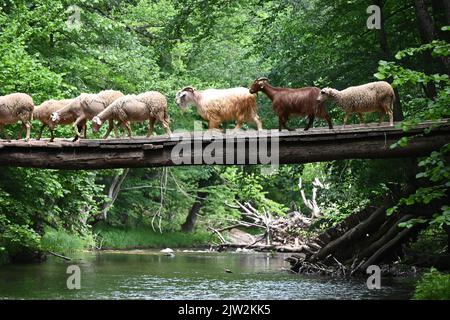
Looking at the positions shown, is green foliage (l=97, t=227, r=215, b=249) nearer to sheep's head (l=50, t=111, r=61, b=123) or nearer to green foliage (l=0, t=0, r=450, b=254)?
green foliage (l=0, t=0, r=450, b=254)

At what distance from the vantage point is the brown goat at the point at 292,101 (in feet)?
41.4

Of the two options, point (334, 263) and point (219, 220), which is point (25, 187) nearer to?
point (334, 263)

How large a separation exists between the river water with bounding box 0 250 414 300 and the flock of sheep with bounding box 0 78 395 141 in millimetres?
3149

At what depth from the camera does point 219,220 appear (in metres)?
34.3

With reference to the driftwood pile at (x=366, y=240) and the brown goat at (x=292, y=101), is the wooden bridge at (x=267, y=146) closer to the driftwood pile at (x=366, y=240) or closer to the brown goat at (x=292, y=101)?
the brown goat at (x=292, y=101)

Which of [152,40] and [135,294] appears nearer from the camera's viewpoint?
[135,294]

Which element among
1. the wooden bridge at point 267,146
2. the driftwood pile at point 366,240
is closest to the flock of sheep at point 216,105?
the wooden bridge at point 267,146

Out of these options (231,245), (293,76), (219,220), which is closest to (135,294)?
(293,76)

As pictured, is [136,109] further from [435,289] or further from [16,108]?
[435,289]

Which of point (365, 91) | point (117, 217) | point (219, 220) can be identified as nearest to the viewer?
point (365, 91)

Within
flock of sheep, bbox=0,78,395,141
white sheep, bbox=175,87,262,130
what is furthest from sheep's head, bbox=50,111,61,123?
white sheep, bbox=175,87,262,130

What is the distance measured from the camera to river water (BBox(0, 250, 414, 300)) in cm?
1367

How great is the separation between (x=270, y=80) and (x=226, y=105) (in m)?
8.12
